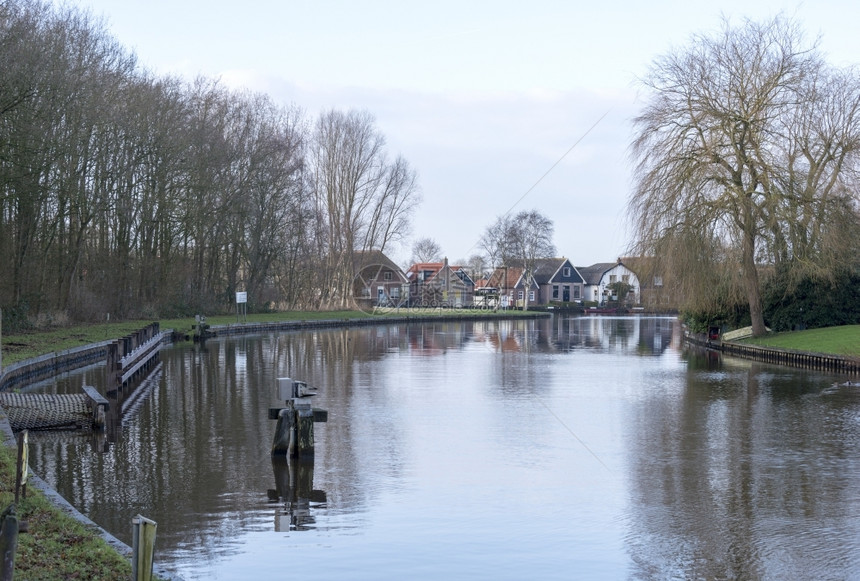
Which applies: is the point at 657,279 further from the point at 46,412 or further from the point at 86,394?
the point at 46,412

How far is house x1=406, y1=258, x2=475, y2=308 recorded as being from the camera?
9450cm

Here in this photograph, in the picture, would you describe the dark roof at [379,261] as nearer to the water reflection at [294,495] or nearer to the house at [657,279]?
the house at [657,279]

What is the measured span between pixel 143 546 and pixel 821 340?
30.9 metres

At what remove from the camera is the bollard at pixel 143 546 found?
6.30 m

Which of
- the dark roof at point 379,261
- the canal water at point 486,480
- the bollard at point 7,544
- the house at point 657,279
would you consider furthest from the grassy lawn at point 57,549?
the dark roof at point 379,261

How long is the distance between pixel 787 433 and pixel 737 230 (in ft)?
65.5

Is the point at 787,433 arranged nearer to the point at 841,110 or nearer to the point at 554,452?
the point at 554,452

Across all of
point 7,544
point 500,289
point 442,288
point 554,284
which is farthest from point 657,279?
point 554,284

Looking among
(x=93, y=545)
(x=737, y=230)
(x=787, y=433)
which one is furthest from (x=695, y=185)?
(x=93, y=545)

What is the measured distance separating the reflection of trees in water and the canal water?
0.04 metres

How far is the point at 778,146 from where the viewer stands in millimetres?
35750

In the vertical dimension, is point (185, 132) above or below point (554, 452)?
above

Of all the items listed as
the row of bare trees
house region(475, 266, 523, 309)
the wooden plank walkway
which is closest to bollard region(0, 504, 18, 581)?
the wooden plank walkway

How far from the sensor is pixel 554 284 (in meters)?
115
